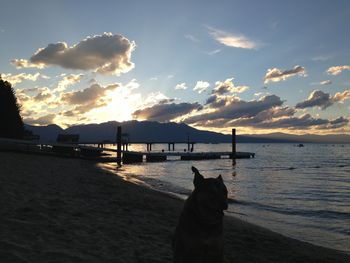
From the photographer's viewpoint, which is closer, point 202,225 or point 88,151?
point 202,225

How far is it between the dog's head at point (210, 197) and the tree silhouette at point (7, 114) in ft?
140

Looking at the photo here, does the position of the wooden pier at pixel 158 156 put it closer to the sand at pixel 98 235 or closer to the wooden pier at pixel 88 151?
the wooden pier at pixel 88 151

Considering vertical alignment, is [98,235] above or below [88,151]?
below

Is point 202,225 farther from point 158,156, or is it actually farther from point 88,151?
point 158,156

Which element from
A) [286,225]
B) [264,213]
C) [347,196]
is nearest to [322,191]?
[347,196]

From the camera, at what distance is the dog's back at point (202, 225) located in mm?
3586

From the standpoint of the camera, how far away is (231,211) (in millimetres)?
15766

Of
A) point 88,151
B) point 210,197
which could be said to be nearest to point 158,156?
point 88,151

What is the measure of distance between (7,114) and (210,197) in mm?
44113

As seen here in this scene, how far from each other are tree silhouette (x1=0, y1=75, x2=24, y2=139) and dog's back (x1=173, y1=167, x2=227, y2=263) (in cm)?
4247

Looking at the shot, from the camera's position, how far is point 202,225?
12.3 ft

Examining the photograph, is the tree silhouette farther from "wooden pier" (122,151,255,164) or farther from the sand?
the sand

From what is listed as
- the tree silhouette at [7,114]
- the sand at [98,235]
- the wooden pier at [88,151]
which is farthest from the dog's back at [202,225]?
the tree silhouette at [7,114]

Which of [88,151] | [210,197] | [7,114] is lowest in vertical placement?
[88,151]
